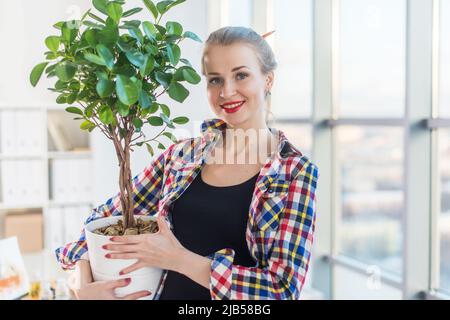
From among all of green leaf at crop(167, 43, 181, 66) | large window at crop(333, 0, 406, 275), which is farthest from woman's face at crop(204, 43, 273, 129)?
large window at crop(333, 0, 406, 275)

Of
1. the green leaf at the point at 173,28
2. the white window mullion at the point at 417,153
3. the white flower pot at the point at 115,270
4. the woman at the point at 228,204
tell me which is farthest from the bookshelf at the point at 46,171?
the green leaf at the point at 173,28

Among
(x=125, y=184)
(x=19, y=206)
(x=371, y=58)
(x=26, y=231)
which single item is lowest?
(x=26, y=231)

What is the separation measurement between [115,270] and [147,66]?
434 mm

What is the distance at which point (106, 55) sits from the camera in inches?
34.4

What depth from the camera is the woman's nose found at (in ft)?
3.91

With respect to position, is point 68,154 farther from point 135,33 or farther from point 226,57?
point 135,33

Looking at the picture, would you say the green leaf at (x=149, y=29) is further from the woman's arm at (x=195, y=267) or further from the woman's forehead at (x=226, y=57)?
the woman's arm at (x=195, y=267)

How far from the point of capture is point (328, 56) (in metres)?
3.28

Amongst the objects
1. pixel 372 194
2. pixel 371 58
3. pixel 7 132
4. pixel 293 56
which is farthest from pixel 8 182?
pixel 371 58

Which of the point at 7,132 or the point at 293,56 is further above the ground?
the point at 293,56

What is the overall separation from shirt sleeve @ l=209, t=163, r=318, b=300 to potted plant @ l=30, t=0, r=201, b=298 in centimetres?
15

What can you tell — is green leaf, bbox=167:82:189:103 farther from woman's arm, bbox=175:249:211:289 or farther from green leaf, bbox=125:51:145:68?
woman's arm, bbox=175:249:211:289

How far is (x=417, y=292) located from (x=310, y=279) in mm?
1215

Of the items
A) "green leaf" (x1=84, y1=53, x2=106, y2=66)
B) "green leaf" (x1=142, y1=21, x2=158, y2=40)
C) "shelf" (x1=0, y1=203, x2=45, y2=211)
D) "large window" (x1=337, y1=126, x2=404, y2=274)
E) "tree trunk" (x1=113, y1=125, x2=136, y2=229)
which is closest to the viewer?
"green leaf" (x1=84, y1=53, x2=106, y2=66)
